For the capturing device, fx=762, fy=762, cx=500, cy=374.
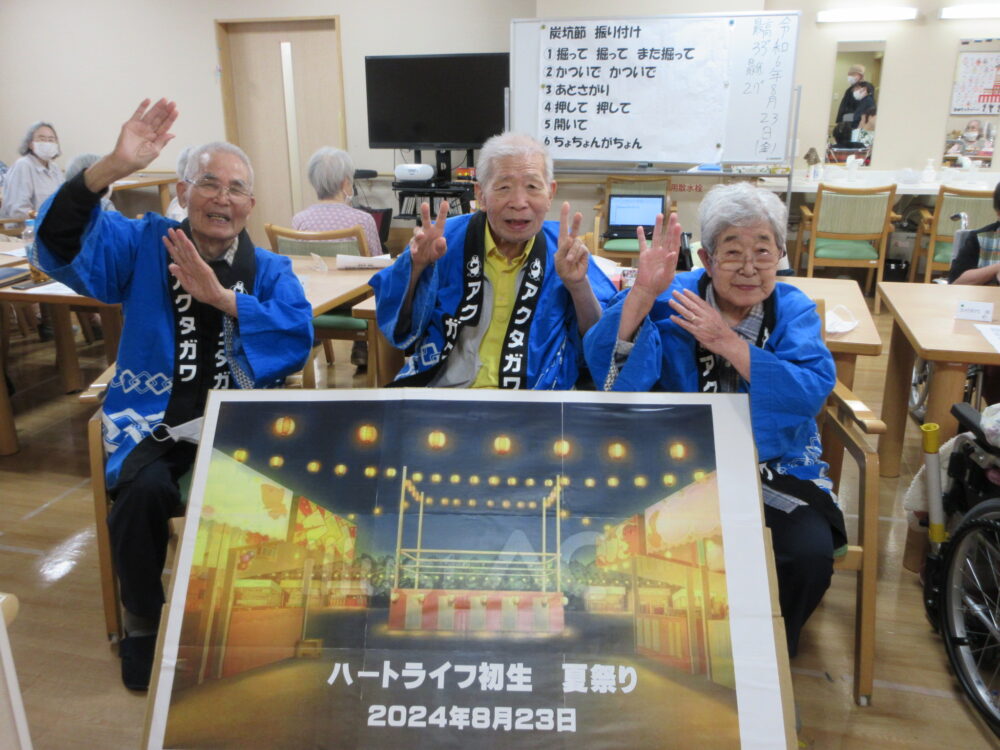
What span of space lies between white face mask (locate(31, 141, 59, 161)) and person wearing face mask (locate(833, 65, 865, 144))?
5.85 metres

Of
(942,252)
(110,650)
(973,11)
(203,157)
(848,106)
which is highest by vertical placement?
(973,11)

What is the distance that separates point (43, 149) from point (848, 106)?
19.6 ft

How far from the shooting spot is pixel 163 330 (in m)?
1.82

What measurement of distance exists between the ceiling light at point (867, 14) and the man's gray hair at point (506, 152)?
5.33 m

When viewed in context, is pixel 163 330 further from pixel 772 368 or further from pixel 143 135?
pixel 772 368

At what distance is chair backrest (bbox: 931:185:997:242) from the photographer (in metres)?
5.11

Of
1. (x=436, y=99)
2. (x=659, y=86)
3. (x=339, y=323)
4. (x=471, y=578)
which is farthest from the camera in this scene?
(x=436, y=99)

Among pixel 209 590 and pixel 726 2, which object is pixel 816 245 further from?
pixel 209 590

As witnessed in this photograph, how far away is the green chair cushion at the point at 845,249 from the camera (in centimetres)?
533

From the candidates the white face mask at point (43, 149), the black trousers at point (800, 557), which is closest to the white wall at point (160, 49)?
the white face mask at point (43, 149)

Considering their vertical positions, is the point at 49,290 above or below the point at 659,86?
below

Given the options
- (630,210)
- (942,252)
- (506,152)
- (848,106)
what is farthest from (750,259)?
(848,106)

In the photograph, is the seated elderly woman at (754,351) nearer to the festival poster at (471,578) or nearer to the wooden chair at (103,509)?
the festival poster at (471,578)

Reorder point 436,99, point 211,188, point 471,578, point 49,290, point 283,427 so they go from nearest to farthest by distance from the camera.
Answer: point 471,578
point 283,427
point 211,188
point 49,290
point 436,99
